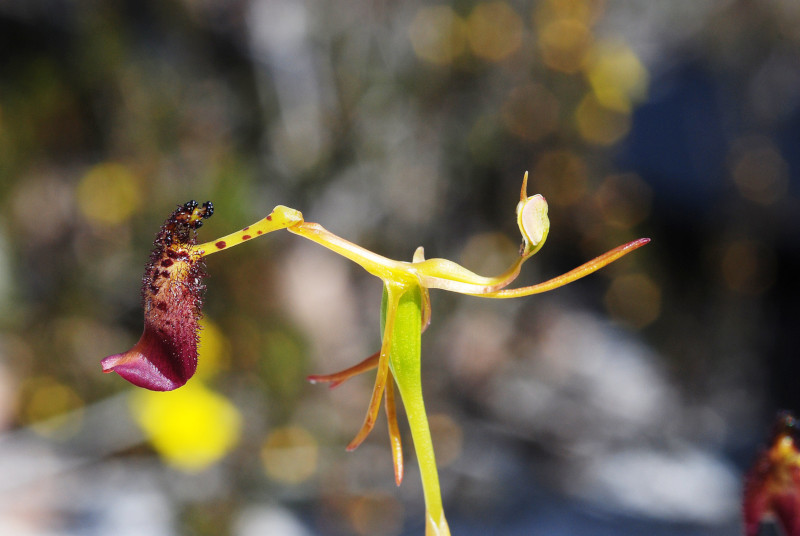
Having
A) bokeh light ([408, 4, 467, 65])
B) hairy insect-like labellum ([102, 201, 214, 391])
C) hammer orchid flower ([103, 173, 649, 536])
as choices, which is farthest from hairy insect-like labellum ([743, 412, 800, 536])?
bokeh light ([408, 4, 467, 65])

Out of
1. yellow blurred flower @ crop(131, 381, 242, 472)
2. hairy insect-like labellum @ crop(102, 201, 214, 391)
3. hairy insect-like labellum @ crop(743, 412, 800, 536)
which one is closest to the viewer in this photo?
hairy insect-like labellum @ crop(102, 201, 214, 391)

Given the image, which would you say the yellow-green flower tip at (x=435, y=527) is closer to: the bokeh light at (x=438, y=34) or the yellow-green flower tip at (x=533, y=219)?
the yellow-green flower tip at (x=533, y=219)

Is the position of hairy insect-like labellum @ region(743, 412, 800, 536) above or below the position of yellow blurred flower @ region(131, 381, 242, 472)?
below

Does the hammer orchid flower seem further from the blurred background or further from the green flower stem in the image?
the blurred background

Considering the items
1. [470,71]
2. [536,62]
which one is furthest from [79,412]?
[536,62]

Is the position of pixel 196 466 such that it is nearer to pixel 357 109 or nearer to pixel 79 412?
pixel 79 412

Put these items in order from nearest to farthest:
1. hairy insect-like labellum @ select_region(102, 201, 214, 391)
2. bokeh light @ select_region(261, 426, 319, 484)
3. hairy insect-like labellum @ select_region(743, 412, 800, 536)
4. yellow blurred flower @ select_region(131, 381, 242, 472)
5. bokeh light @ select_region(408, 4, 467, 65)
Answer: hairy insect-like labellum @ select_region(102, 201, 214, 391), hairy insect-like labellum @ select_region(743, 412, 800, 536), yellow blurred flower @ select_region(131, 381, 242, 472), bokeh light @ select_region(261, 426, 319, 484), bokeh light @ select_region(408, 4, 467, 65)

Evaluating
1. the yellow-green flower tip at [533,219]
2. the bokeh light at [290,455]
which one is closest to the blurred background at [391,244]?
the bokeh light at [290,455]

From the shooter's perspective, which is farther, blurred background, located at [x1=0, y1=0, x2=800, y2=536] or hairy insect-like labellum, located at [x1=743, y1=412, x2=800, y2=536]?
blurred background, located at [x1=0, y1=0, x2=800, y2=536]
